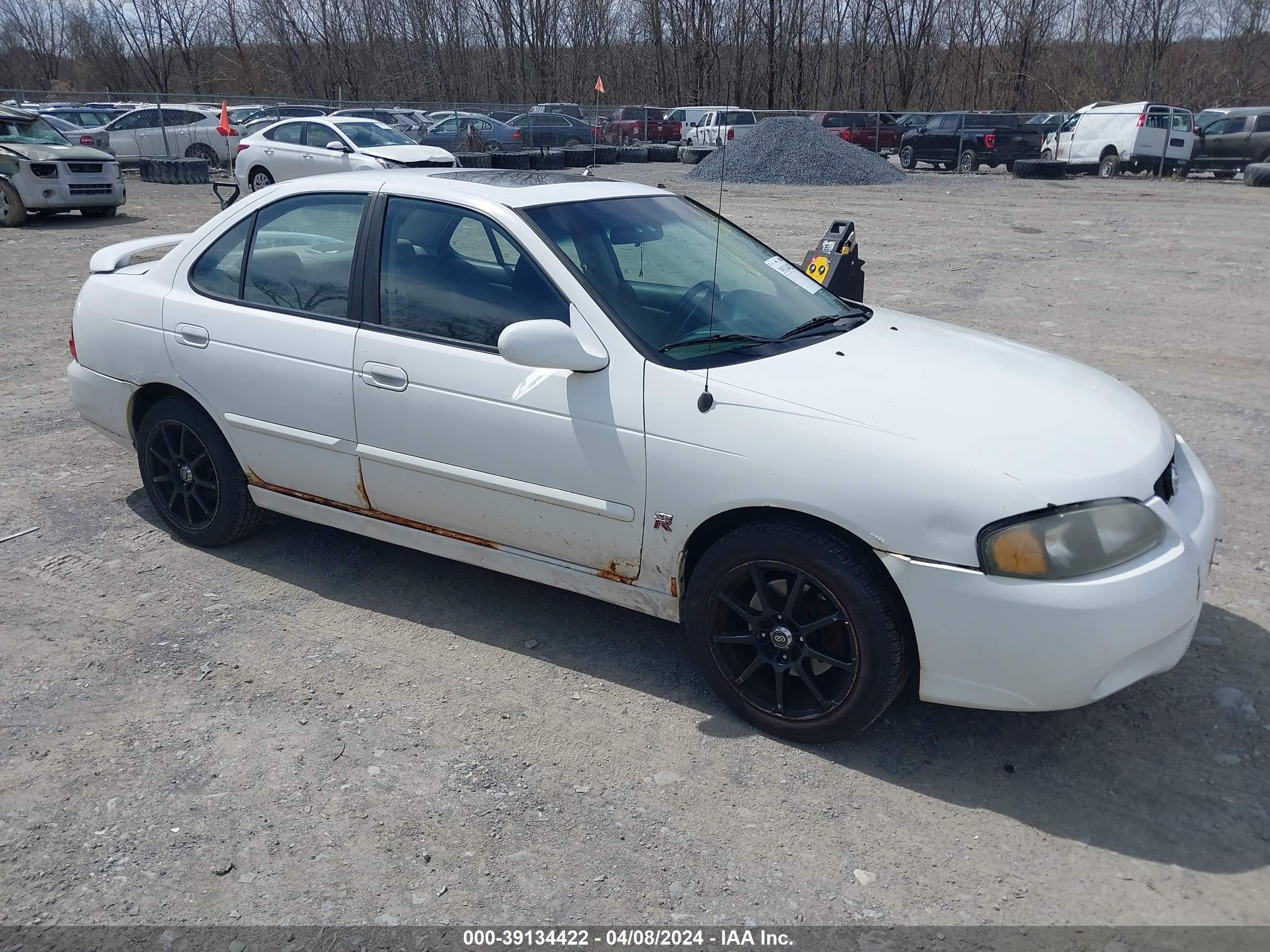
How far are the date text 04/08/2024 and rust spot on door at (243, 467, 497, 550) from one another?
5.20ft

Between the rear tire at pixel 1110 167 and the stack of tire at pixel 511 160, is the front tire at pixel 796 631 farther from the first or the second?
the rear tire at pixel 1110 167

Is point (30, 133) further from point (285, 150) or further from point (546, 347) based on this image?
point (546, 347)

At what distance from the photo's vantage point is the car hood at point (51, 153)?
615 inches

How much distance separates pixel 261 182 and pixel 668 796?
61.5 ft

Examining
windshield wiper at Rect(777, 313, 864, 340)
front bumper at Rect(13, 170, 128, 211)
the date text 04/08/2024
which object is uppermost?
windshield wiper at Rect(777, 313, 864, 340)

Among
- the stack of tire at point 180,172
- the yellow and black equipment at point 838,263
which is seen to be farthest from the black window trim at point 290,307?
the stack of tire at point 180,172

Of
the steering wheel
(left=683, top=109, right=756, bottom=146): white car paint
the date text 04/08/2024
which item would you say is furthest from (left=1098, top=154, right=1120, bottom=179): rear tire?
the date text 04/08/2024

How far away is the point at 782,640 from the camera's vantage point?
10.7ft

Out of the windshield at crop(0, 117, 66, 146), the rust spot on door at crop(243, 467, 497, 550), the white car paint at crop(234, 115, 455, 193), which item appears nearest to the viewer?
the rust spot on door at crop(243, 467, 497, 550)

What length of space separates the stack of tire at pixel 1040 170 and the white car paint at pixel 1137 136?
2.75 feet

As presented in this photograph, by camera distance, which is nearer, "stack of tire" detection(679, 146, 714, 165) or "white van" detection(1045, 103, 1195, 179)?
"white van" detection(1045, 103, 1195, 179)

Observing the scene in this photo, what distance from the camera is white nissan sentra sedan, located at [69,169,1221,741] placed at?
296cm

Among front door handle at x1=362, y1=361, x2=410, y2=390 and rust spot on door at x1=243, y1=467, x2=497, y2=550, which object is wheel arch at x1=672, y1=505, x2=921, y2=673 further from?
front door handle at x1=362, y1=361, x2=410, y2=390

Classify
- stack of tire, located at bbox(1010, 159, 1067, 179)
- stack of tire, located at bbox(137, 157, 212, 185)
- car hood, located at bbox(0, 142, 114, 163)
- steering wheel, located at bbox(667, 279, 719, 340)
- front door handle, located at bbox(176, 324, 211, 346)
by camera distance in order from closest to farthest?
steering wheel, located at bbox(667, 279, 719, 340) < front door handle, located at bbox(176, 324, 211, 346) < car hood, located at bbox(0, 142, 114, 163) < stack of tire, located at bbox(137, 157, 212, 185) < stack of tire, located at bbox(1010, 159, 1067, 179)
